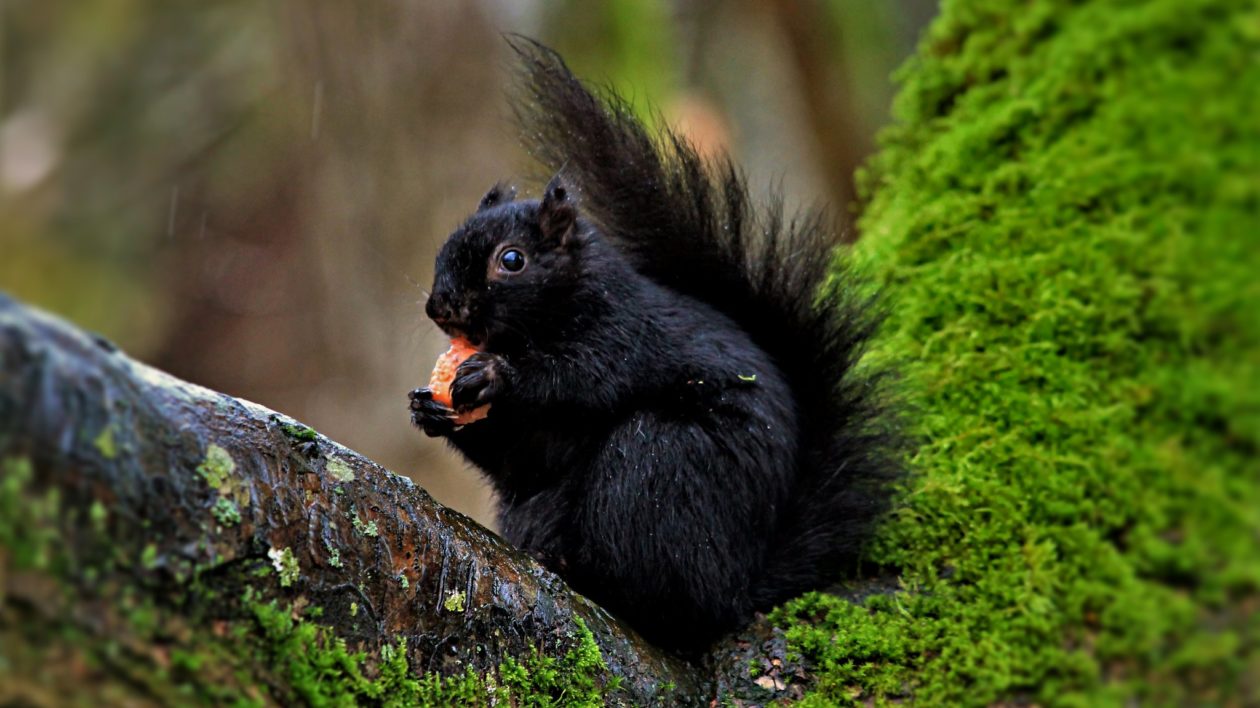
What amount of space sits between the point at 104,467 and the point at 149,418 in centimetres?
12

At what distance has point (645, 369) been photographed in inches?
102

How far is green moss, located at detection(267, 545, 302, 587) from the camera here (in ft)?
5.16

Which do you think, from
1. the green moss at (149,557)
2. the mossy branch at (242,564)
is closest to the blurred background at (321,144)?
the mossy branch at (242,564)

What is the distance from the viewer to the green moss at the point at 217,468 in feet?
4.95

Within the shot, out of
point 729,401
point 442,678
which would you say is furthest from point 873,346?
point 442,678

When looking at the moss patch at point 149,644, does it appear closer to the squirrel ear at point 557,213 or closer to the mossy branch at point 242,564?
the mossy branch at point 242,564

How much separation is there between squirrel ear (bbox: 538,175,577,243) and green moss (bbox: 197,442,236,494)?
56.9 inches

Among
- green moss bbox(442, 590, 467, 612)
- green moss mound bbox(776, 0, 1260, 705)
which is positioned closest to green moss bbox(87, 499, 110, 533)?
green moss bbox(442, 590, 467, 612)

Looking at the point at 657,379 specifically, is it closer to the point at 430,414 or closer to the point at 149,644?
the point at 430,414

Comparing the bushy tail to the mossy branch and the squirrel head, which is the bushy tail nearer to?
the squirrel head

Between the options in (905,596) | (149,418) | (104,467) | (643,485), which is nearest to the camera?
(104,467)

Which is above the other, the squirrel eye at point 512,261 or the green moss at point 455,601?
the squirrel eye at point 512,261

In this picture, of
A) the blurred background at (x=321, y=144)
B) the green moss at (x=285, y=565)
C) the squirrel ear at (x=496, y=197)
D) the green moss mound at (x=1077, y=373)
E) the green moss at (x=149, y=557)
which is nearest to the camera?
the green moss at (x=149, y=557)

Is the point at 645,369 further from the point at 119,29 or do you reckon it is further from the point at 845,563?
the point at 119,29
